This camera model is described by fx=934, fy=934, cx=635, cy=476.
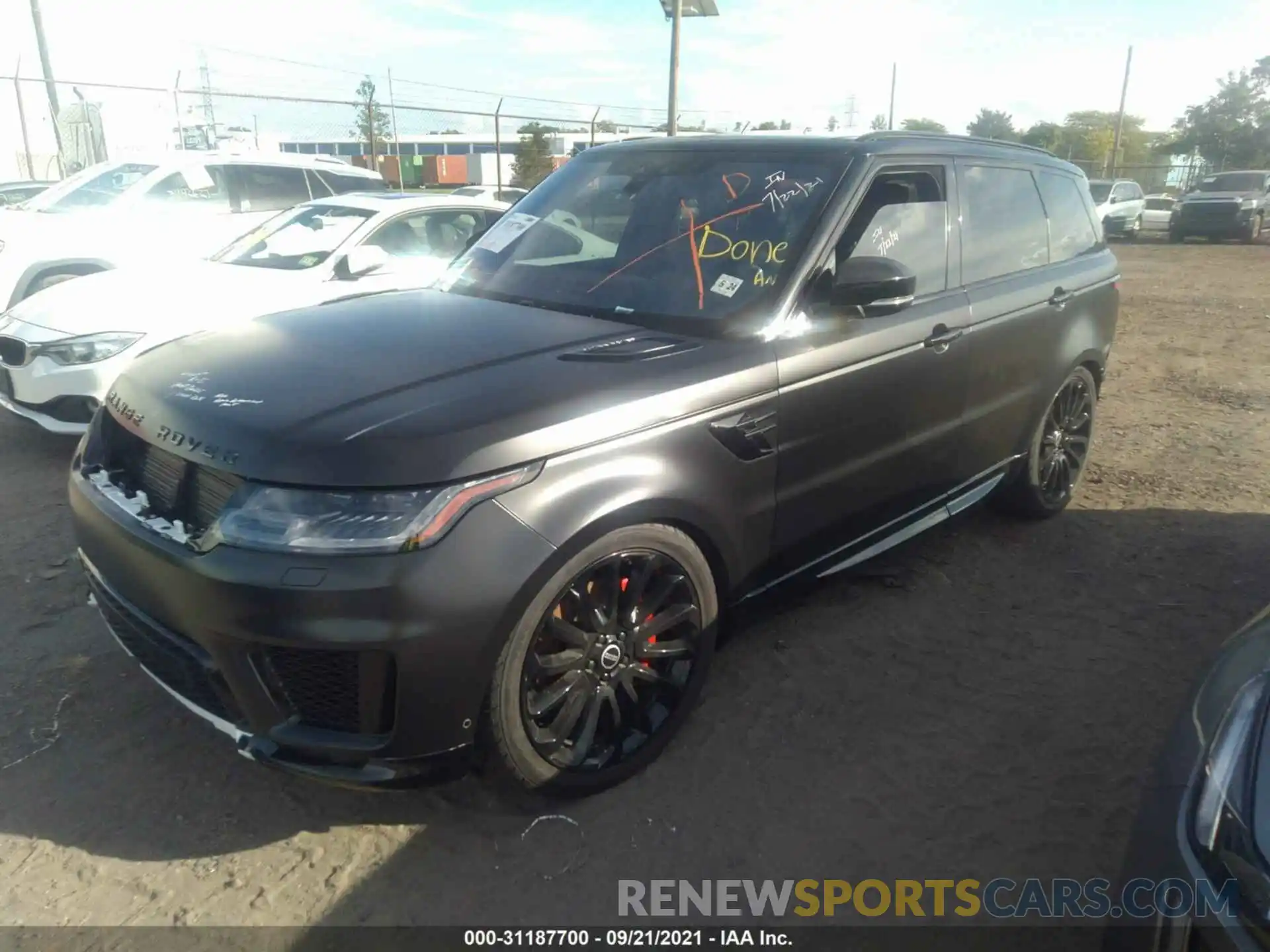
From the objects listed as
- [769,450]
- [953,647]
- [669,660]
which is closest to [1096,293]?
[953,647]

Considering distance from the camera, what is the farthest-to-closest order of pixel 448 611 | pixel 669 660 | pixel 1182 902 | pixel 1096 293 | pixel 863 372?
pixel 1096 293 < pixel 863 372 < pixel 669 660 < pixel 448 611 < pixel 1182 902

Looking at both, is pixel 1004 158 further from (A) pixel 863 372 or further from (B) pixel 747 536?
(B) pixel 747 536

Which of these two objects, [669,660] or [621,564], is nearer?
[621,564]

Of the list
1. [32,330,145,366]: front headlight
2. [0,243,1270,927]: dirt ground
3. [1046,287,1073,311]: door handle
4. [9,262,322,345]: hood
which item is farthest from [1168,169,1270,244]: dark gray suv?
[32,330,145,366]: front headlight

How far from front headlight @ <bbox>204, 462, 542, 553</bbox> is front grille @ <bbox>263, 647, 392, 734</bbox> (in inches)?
9.9

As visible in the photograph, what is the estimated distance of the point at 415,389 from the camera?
8.11ft

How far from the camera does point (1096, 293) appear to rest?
480 cm

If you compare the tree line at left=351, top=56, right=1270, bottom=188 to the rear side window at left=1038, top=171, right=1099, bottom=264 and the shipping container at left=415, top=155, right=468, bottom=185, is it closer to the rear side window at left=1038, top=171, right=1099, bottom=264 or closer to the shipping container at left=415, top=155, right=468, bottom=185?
the shipping container at left=415, top=155, right=468, bottom=185

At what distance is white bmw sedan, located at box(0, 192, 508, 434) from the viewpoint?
200 inches

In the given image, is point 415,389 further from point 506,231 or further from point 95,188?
point 95,188

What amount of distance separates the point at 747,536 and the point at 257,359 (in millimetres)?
1567

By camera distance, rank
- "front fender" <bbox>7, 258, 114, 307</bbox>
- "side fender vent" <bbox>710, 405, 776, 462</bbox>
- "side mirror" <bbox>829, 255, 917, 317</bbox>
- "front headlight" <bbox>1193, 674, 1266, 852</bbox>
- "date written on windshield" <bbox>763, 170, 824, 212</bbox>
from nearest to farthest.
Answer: "front headlight" <bbox>1193, 674, 1266, 852</bbox> → "side fender vent" <bbox>710, 405, 776, 462</bbox> → "side mirror" <bbox>829, 255, 917, 317</bbox> → "date written on windshield" <bbox>763, 170, 824, 212</bbox> → "front fender" <bbox>7, 258, 114, 307</bbox>

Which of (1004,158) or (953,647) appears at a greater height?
(1004,158)

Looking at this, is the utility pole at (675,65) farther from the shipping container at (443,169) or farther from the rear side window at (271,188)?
the shipping container at (443,169)
